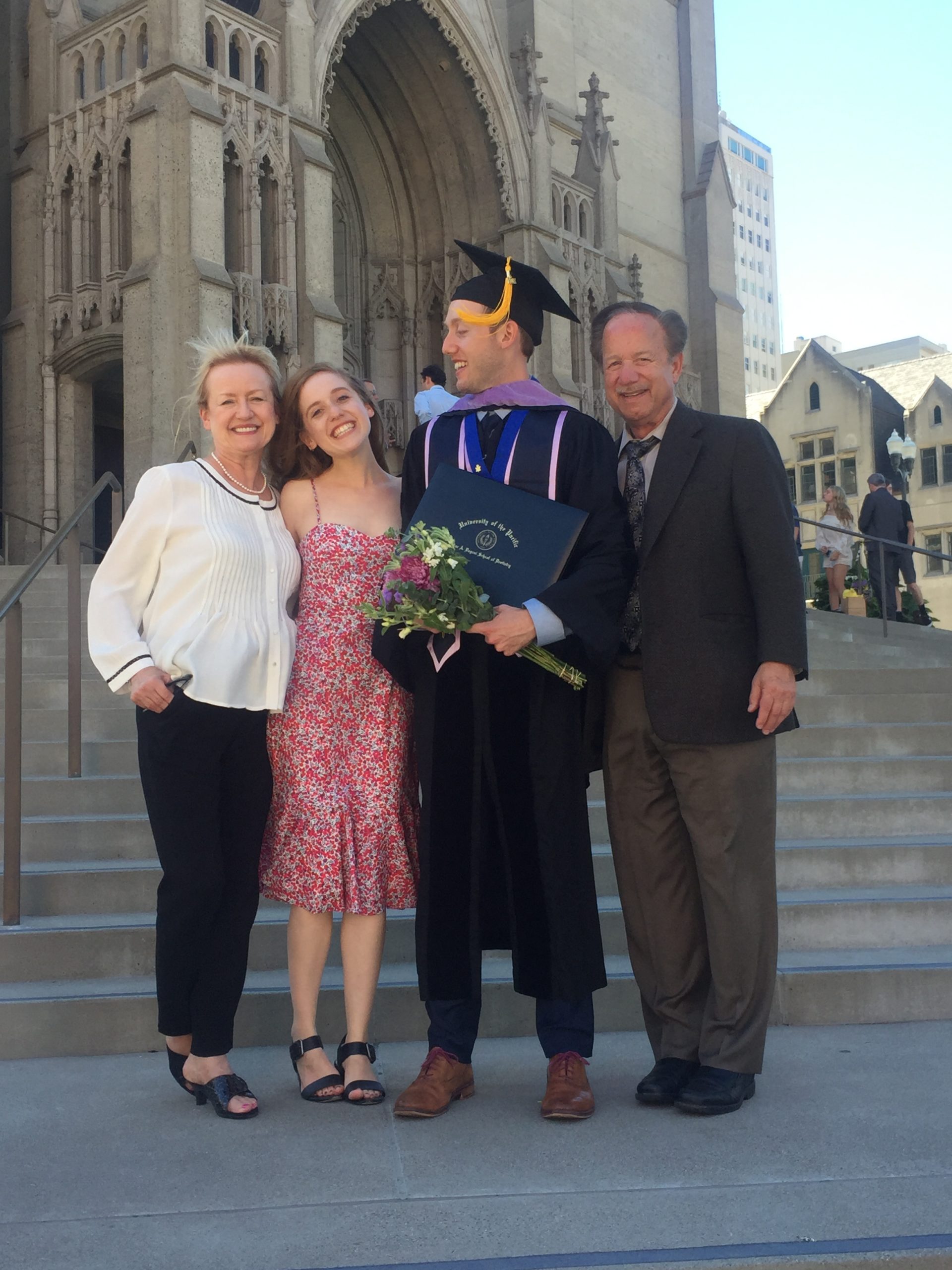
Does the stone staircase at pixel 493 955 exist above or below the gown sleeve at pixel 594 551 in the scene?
below

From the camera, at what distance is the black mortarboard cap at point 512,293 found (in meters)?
3.52

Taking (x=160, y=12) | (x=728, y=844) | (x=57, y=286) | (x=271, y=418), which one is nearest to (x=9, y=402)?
(x=57, y=286)

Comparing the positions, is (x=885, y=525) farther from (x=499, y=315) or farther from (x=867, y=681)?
(x=499, y=315)

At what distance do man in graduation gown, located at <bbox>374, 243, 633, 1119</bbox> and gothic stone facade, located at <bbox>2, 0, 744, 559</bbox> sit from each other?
9.17 metres

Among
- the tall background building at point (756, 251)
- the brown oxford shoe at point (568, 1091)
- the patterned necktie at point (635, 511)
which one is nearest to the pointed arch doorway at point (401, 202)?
the patterned necktie at point (635, 511)

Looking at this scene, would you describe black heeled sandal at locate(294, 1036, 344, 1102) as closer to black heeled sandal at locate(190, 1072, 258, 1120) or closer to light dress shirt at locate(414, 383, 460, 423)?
black heeled sandal at locate(190, 1072, 258, 1120)

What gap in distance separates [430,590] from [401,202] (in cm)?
1778

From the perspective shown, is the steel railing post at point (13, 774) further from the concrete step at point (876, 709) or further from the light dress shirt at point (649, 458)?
the concrete step at point (876, 709)

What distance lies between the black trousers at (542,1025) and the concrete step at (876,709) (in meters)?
4.06

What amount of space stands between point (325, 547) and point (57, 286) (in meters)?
13.1

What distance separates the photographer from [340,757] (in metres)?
3.48

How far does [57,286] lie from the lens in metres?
15.1

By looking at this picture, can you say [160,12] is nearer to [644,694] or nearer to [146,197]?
[146,197]

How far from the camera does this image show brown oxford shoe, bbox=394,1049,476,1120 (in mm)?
3197
